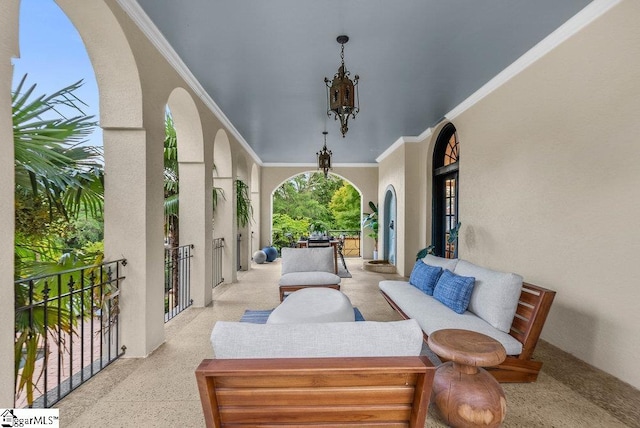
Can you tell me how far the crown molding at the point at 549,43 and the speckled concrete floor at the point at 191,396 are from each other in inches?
114

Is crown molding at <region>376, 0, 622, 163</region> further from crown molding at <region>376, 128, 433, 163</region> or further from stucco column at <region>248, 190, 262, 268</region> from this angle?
stucco column at <region>248, 190, 262, 268</region>

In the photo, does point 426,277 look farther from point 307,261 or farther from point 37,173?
point 37,173

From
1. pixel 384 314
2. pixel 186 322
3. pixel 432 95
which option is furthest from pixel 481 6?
pixel 186 322

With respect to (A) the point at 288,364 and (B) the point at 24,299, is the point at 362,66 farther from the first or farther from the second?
(B) the point at 24,299

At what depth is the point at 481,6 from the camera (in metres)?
2.45

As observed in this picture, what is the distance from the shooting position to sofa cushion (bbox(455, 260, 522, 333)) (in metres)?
2.48

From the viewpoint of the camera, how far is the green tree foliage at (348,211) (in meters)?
14.1

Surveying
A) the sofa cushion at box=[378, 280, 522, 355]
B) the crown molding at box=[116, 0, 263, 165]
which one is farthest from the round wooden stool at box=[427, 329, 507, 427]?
the crown molding at box=[116, 0, 263, 165]

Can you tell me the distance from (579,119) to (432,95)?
78.3 inches

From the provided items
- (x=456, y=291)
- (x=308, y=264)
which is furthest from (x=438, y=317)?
(x=308, y=264)

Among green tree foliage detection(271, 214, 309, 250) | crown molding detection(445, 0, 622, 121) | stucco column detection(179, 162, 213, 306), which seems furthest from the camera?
green tree foliage detection(271, 214, 309, 250)

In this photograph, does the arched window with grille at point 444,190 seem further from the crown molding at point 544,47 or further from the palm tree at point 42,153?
A: the palm tree at point 42,153

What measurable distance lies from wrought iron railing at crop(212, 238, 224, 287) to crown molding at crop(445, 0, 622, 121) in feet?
15.9

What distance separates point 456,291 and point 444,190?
346cm
